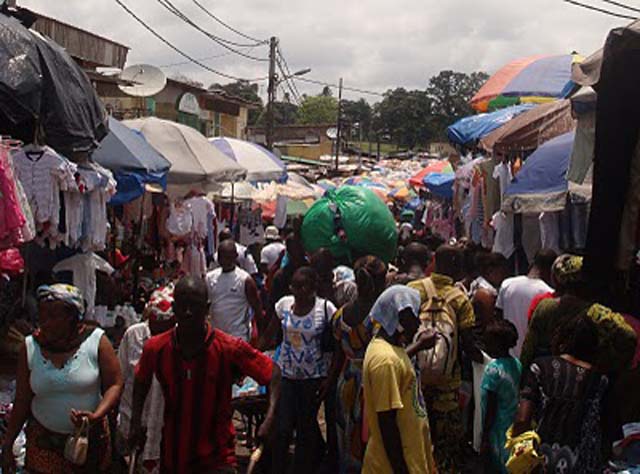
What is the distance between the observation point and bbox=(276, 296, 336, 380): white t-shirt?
696 centimetres

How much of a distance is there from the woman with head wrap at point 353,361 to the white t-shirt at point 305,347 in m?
0.24

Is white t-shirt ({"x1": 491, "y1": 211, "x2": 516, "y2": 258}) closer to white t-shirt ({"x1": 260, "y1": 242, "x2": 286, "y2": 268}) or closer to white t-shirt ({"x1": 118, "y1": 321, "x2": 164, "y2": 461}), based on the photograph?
white t-shirt ({"x1": 260, "y1": 242, "x2": 286, "y2": 268})

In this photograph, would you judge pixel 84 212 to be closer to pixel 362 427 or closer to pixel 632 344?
pixel 362 427

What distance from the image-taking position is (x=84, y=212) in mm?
6918

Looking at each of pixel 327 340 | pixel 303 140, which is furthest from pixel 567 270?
pixel 303 140

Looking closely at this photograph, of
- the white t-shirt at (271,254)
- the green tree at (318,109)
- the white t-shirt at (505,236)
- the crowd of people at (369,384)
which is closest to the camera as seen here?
the crowd of people at (369,384)

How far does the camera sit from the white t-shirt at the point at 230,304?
8492 millimetres

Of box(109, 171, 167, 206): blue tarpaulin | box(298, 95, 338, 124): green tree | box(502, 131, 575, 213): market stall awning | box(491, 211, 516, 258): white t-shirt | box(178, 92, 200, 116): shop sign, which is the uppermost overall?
box(298, 95, 338, 124): green tree

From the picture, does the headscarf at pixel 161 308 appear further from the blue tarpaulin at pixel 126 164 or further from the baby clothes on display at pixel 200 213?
the baby clothes on display at pixel 200 213

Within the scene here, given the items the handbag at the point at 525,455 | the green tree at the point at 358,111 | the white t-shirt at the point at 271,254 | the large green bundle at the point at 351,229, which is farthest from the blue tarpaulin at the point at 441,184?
the green tree at the point at 358,111

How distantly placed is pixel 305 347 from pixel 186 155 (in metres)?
4.49

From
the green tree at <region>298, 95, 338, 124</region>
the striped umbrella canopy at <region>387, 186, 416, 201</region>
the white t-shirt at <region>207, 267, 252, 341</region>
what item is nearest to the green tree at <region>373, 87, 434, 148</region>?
the green tree at <region>298, 95, 338, 124</region>

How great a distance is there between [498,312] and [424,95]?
7890 centimetres

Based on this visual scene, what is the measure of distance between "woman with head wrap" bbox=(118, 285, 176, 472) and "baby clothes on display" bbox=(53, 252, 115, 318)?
3.65 feet
